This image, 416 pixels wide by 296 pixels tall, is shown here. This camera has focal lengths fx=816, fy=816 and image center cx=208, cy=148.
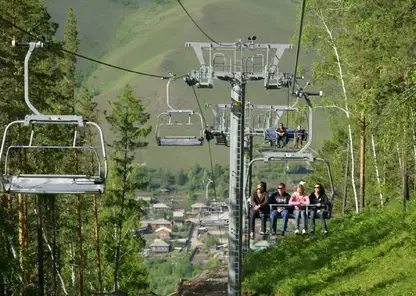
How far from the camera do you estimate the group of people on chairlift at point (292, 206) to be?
1950 centimetres

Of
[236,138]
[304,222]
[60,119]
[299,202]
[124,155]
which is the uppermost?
[60,119]

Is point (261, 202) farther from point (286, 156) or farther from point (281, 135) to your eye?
point (281, 135)

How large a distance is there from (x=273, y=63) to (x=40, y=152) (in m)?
15.7

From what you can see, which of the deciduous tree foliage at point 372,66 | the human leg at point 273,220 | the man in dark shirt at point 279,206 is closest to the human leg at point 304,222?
the man in dark shirt at point 279,206

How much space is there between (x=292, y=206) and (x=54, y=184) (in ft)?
23.6

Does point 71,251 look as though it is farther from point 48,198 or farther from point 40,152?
point 40,152

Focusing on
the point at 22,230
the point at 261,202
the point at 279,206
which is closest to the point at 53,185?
the point at 279,206

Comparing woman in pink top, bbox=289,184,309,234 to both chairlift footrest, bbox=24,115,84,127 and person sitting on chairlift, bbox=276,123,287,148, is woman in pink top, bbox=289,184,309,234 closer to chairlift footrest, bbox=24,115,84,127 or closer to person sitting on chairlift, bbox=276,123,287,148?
chairlift footrest, bbox=24,115,84,127

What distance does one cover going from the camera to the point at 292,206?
19906 millimetres

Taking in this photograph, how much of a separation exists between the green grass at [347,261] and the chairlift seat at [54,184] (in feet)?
23.8

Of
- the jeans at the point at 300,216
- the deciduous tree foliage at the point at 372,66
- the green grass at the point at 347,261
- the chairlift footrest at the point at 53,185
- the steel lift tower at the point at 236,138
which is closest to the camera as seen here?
the chairlift footrest at the point at 53,185

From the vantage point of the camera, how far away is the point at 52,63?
42.9 m

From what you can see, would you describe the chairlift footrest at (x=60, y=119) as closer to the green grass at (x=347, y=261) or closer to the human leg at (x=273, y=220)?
the human leg at (x=273, y=220)

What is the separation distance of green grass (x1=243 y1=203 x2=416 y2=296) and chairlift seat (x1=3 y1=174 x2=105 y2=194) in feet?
23.8
